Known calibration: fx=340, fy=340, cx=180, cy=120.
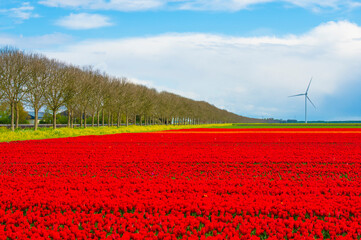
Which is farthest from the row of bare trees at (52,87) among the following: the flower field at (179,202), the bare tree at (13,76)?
the flower field at (179,202)

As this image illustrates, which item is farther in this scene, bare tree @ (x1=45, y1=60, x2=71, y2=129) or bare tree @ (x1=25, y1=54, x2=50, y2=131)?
bare tree @ (x1=45, y1=60, x2=71, y2=129)

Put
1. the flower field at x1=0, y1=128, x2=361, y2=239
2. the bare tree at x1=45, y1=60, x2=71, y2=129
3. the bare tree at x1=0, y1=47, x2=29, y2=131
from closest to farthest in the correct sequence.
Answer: the flower field at x1=0, y1=128, x2=361, y2=239, the bare tree at x1=0, y1=47, x2=29, y2=131, the bare tree at x1=45, y1=60, x2=71, y2=129

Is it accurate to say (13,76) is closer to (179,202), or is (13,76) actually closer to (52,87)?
(52,87)

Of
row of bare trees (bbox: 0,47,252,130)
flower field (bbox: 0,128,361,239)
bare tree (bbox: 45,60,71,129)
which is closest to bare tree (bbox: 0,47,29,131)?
row of bare trees (bbox: 0,47,252,130)

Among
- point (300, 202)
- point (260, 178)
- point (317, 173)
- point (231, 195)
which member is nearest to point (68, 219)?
point (231, 195)

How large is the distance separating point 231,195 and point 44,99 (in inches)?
1991

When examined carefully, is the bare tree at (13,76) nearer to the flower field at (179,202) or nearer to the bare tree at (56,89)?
the bare tree at (56,89)

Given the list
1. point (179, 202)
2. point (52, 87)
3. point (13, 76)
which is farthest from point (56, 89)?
point (179, 202)

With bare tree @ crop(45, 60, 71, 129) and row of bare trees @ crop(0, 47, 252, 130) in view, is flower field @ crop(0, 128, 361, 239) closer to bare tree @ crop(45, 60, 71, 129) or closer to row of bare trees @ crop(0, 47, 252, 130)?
row of bare trees @ crop(0, 47, 252, 130)

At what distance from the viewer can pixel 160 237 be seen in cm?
656

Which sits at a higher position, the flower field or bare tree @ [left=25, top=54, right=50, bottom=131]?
bare tree @ [left=25, top=54, right=50, bottom=131]

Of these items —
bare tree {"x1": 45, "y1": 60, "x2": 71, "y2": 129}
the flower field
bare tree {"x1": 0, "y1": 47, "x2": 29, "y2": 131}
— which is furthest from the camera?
bare tree {"x1": 45, "y1": 60, "x2": 71, "y2": 129}

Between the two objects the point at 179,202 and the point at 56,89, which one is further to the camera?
the point at 56,89

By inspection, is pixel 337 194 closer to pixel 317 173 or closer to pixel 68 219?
pixel 317 173
